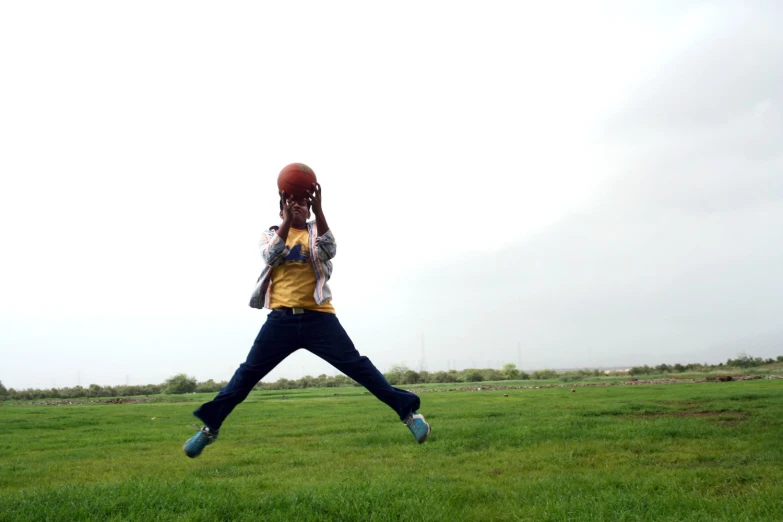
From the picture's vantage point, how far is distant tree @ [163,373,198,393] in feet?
136

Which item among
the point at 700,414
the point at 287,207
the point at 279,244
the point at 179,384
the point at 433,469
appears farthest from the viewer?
the point at 179,384

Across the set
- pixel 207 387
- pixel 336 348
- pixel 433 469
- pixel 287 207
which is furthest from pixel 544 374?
pixel 287 207

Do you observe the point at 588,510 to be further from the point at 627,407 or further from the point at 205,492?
the point at 627,407

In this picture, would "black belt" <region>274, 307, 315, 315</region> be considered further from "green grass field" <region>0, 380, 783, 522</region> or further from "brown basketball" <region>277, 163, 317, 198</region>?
"green grass field" <region>0, 380, 783, 522</region>

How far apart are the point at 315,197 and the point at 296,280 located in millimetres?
782

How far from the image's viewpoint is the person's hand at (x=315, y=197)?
4969 mm

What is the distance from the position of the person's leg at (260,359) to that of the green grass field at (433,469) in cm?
99

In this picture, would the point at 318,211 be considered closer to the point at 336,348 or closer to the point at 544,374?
the point at 336,348

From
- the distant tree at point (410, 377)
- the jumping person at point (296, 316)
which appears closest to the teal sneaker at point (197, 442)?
the jumping person at point (296, 316)

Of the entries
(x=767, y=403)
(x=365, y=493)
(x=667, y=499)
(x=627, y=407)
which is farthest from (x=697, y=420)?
(x=365, y=493)

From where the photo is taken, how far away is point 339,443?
36.1 ft

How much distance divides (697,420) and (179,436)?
1184cm

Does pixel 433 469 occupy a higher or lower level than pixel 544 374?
higher

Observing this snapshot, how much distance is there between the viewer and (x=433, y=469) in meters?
7.85
